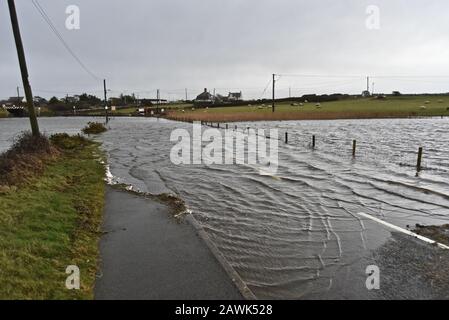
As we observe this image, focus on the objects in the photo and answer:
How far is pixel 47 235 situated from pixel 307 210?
6.70 m

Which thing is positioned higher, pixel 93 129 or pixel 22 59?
pixel 22 59

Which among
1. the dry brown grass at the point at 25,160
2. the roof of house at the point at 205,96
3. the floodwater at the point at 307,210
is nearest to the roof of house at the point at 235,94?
the roof of house at the point at 205,96

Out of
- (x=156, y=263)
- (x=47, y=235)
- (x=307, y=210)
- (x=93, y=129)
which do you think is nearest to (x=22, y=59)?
(x=47, y=235)

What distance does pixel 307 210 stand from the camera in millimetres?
10125

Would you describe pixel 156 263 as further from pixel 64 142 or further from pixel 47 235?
pixel 64 142

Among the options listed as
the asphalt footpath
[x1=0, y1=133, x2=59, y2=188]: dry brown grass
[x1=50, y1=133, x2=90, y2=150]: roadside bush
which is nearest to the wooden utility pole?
[x1=0, y1=133, x2=59, y2=188]: dry brown grass

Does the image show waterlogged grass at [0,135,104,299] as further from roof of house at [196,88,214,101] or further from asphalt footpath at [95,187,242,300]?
roof of house at [196,88,214,101]

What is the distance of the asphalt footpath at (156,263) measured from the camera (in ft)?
16.5

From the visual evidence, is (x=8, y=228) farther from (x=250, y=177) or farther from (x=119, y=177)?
(x=250, y=177)

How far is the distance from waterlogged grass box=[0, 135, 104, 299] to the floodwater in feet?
8.36

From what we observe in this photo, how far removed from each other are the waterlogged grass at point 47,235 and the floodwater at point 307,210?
2548mm

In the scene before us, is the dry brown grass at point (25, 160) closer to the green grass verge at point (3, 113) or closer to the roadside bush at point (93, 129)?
the roadside bush at point (93, 129)

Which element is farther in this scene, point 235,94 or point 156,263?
point 235,94

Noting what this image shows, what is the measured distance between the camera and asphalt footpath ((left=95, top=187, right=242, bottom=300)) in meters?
5.02
